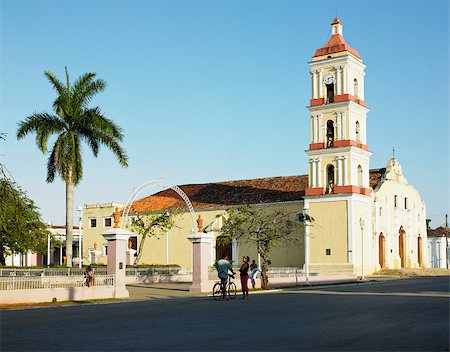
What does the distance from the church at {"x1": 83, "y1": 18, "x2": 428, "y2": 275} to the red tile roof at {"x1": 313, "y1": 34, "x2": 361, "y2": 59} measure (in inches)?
2.0

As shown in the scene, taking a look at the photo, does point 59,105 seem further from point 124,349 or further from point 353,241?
point 124,349

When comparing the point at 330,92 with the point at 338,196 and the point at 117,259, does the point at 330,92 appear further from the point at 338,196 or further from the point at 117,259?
the point at 117,259

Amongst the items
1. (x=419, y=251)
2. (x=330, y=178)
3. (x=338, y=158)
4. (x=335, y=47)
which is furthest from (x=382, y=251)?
(x=335, y=47)

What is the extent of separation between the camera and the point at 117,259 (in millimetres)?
26734

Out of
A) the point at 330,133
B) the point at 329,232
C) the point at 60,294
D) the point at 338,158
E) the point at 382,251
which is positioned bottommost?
the point at 60,294

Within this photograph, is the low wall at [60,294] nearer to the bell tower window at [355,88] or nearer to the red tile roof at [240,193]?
the red tile roof at [240,193]

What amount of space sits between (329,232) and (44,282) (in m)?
33.2

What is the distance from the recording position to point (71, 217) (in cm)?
3778

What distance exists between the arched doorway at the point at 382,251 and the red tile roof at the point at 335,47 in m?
15.5

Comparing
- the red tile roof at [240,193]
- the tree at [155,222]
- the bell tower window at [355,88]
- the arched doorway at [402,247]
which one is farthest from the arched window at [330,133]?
the tree at [155,222]

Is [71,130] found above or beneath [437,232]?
above

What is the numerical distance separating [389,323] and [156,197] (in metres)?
58.9

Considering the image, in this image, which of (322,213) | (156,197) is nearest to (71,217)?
(322,213)

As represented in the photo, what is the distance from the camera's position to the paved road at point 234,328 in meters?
11.5
